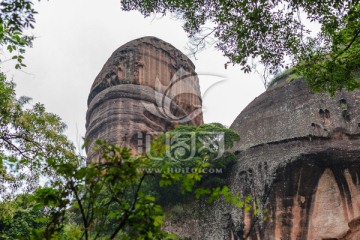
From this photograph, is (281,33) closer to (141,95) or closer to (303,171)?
(303,171)

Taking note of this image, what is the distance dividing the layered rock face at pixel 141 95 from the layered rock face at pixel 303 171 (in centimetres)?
567

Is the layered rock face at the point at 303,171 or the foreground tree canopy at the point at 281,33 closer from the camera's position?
the foreground tree canopy at the point at 281,33

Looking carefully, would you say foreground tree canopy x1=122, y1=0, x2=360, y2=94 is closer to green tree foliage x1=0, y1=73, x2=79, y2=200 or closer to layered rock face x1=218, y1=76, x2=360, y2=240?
green tree foliage x1=0, y1=73, x2=79, y2=200

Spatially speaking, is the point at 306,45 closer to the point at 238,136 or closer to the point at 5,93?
the point at 5,93

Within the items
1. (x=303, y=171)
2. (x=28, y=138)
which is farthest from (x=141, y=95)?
(x=28, y=138)

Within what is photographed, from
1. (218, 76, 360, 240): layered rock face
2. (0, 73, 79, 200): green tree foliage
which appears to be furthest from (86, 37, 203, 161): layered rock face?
(0, 73, 79, 200): green tree foliage

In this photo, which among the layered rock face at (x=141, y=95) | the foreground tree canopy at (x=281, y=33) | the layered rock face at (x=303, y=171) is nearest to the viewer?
the foreground tree canopy at (x=281, y=33)

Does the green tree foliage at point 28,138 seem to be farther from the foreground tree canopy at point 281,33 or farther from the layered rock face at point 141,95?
the layered rock face at point 141,95

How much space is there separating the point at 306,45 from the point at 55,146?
5.79 m

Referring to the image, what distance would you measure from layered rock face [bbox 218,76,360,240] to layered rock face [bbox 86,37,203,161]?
18.6 ft

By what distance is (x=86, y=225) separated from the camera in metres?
4.13

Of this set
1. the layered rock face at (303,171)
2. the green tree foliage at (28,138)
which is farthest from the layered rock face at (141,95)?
the green tree foliage at (28,138)

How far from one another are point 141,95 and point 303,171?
418 inches

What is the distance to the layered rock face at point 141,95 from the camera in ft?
83.0
